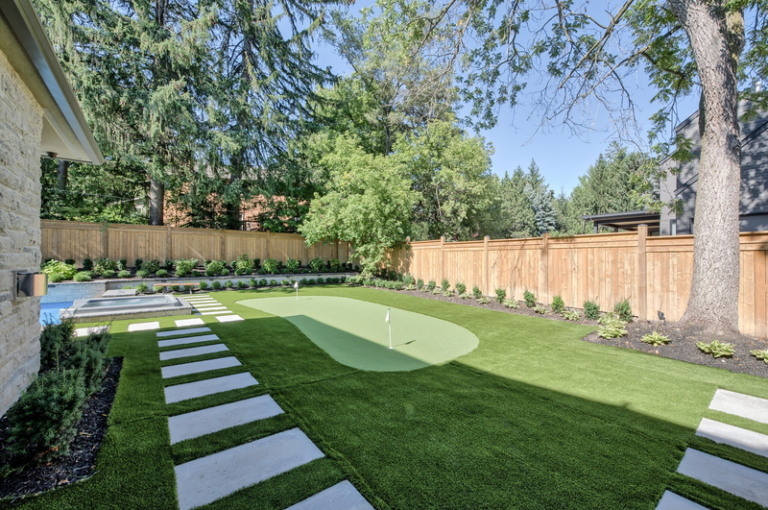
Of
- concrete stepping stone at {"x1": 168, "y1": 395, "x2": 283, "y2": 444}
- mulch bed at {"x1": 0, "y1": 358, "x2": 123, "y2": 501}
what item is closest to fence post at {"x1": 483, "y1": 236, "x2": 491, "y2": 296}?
concrete stepping stone at {"x1": 168, "y1": 395, "x2": 283, "y2": 444}

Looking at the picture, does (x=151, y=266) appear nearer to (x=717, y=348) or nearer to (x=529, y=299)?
(x=529, y=299)

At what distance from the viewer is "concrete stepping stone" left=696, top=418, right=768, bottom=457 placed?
2414 mm

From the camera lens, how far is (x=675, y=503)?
6.02 feet

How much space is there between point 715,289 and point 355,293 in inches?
361

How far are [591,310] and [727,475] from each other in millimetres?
5206

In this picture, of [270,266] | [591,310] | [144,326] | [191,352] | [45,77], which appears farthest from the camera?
[270,266]

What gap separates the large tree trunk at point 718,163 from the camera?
4.75m

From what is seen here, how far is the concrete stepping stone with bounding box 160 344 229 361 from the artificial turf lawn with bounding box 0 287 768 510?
8.4 inches

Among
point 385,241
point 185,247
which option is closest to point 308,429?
point 385,241

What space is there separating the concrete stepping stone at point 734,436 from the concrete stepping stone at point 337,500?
2.79 metres

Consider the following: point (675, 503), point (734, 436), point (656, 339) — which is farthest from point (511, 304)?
point (675, 503)

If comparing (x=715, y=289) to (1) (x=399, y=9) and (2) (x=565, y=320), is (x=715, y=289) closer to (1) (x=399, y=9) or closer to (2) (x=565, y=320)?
(2) (x=565, y=320)

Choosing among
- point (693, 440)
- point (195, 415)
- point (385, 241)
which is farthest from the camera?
point (385, 241)

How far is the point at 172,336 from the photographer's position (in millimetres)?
5410
